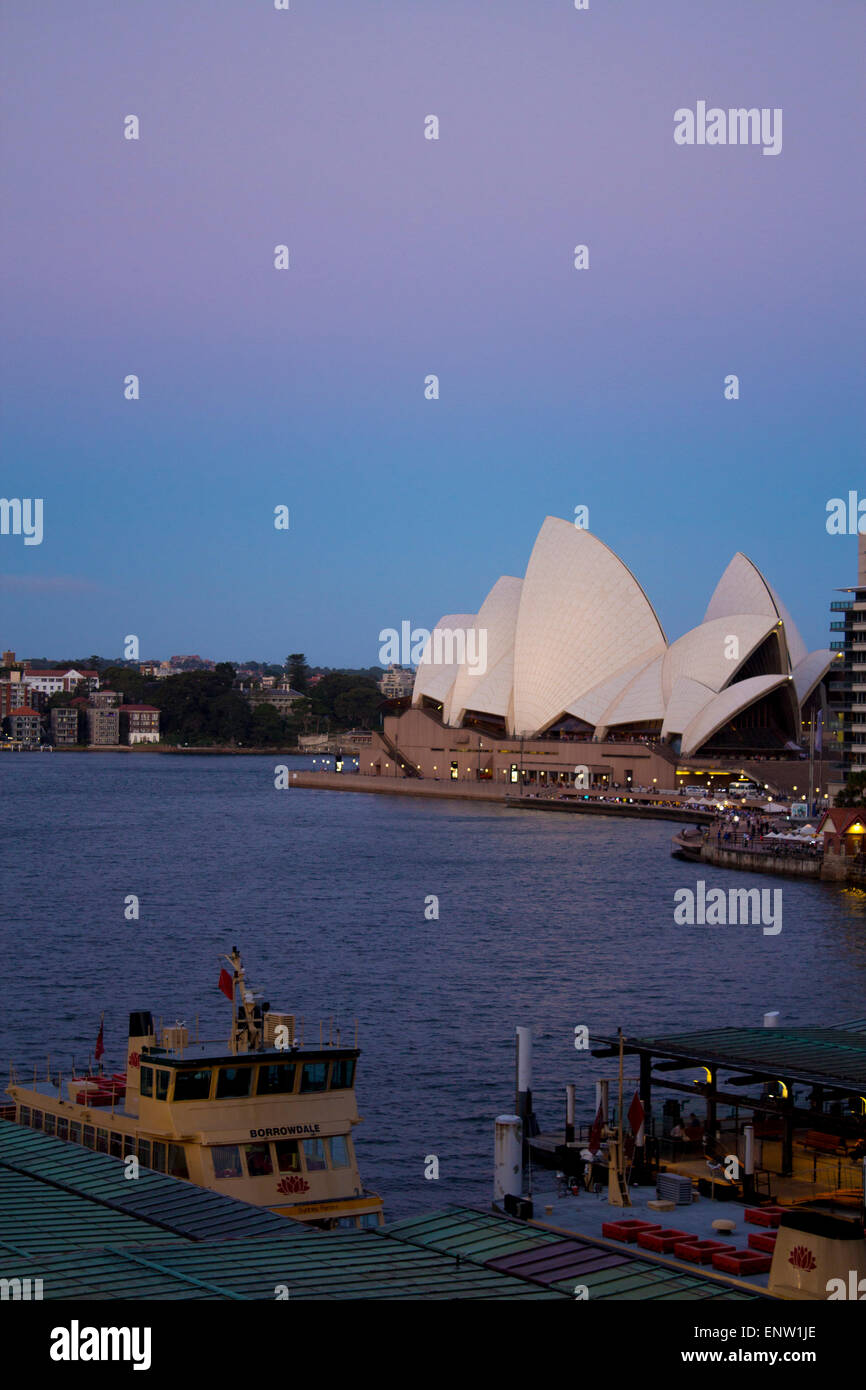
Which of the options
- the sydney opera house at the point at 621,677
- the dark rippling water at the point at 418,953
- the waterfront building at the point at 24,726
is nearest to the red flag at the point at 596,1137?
the dark rippling water at the point at 418,953

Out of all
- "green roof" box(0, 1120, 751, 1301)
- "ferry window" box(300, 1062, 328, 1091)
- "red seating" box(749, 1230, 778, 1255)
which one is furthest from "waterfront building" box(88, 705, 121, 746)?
"green roof" box(0, 1120, 751, 1301)

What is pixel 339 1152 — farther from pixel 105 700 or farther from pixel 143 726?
pixel 105 700

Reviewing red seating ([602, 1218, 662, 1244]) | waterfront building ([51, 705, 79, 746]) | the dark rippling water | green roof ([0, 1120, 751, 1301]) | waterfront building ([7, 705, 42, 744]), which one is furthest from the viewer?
waterfront building ([7, 705, 42, 744])

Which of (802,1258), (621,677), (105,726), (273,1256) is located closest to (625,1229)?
(802,1258)

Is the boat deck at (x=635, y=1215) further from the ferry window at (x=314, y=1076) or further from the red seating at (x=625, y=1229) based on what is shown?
the ferry window at (x=314, y=1076)

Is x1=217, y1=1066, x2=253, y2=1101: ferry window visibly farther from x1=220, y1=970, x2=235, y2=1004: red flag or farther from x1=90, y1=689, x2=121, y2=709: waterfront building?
x1=90, y1=689, x2=121, y2=709: waterfront building

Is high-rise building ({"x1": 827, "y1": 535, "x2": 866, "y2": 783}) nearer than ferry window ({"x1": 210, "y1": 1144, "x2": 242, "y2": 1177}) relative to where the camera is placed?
No
